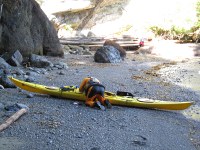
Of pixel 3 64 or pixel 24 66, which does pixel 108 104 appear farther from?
pixel 24 66

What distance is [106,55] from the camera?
15039 mm

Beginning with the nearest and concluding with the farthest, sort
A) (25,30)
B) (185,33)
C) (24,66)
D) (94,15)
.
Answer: (24,66), (25,30), (185,33), (94,15)

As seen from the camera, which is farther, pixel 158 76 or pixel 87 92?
pixel 158 76

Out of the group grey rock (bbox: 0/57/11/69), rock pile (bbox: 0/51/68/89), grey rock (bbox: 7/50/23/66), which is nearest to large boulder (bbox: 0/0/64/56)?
grey rock (bbox: 7/50/23/66)

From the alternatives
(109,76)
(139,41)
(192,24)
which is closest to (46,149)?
(109,76)

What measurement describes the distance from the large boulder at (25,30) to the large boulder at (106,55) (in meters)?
1.83

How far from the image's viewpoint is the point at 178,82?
11.1m

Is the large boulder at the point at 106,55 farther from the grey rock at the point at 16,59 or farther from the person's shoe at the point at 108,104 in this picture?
the person's shoe at the point at 108,104

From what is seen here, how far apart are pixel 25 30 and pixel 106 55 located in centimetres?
386

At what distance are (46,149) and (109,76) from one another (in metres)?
6.58

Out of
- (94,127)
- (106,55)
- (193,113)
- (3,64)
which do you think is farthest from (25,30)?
(94,127)

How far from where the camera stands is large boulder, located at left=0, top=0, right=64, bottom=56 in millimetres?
11953

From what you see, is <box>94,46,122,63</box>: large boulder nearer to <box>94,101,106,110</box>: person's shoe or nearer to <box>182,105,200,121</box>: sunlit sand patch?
<box>182,105,200,121</box>: sunlit sand patch

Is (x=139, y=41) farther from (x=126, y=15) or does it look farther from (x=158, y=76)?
(x=158, y=76)
